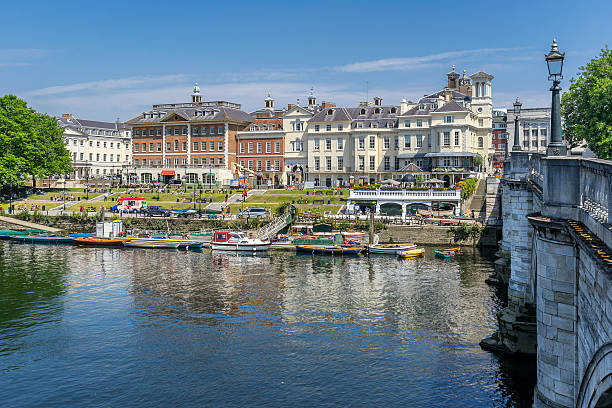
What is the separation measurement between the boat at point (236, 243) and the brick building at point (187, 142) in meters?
43.9

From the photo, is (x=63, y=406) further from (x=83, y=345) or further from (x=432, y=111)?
(x=432, y=111)

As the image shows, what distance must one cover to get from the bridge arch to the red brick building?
4068 inches

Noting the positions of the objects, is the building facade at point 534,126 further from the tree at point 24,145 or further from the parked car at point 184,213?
the tree at point 24,145

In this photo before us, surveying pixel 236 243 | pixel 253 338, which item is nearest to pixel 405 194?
pixel 236 243

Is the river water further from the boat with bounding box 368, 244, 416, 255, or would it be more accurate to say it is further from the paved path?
the paved path

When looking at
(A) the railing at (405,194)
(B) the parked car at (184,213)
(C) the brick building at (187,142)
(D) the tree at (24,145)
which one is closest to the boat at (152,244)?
(B) the parked car at (184,213)

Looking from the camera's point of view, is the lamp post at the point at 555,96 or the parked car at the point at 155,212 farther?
the parked car at the point at 155,212

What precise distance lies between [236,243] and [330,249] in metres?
11.3

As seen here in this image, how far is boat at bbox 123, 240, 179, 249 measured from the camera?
74312 millimetres

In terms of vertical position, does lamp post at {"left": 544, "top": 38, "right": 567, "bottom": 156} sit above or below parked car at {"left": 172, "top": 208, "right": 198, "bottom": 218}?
above

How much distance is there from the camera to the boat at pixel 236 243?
7038cm

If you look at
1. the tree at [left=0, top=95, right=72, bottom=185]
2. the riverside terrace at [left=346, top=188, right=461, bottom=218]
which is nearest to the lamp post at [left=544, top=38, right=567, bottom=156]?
the riverside terrace at [left=346, top=188, right=461, bottom=218]

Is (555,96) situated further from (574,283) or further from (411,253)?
(411,253)

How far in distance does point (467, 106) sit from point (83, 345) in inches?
3391
